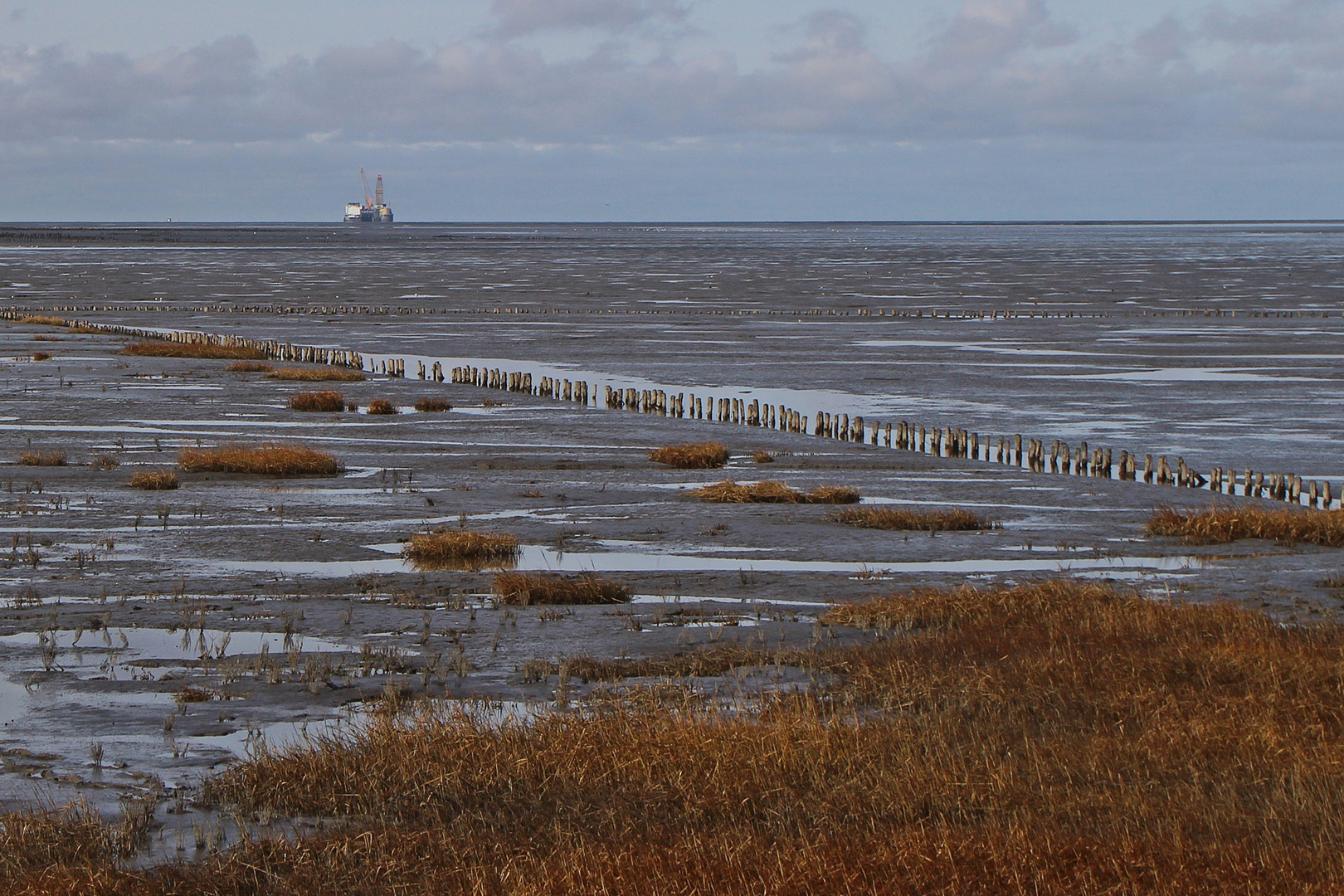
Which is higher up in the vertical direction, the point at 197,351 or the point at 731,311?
the point at 731,311

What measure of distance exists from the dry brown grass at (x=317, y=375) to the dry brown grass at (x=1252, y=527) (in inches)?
→ 957

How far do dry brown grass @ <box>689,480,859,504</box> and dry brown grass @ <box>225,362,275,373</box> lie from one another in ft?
70.7

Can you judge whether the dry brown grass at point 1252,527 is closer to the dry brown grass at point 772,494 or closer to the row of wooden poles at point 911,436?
the row of wooden poles at point 911,436

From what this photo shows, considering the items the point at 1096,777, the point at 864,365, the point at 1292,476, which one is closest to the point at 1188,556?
the point at 1292,476

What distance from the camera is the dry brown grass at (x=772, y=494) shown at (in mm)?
22864

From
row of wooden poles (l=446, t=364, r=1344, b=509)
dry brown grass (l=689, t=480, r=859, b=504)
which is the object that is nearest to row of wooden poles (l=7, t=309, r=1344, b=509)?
row of wooden poles (l=446, t=364, r=1344, b=509)

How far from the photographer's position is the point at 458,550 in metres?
18.6

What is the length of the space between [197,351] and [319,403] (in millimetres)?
14070

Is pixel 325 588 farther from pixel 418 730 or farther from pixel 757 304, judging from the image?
pixel 757 304

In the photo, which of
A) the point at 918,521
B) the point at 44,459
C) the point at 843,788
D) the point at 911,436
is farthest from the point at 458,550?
the point at 911,436

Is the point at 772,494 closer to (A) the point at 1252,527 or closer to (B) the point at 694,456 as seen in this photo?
(B) the point at 694,456

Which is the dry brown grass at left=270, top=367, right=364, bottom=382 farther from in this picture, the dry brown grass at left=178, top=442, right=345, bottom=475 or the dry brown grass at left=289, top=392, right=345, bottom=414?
the dry brown grass at left=178, top=442, right=345, bottom=475

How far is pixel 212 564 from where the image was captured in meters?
18.2

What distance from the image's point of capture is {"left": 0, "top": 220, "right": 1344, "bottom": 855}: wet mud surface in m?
13.2
